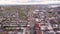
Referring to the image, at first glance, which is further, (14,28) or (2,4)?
(2,4)

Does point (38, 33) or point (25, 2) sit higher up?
point (25, 2)

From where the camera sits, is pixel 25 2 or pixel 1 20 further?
pixel 25 2

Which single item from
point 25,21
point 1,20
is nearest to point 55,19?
point 25,21

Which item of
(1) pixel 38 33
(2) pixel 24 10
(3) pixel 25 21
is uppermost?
(2) pixel 24 10

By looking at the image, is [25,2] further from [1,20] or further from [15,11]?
[1,20]

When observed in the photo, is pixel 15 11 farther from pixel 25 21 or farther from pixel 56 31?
pixel 56 31

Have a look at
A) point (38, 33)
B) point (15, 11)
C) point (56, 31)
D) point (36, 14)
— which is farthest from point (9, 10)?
point (56, 31)
